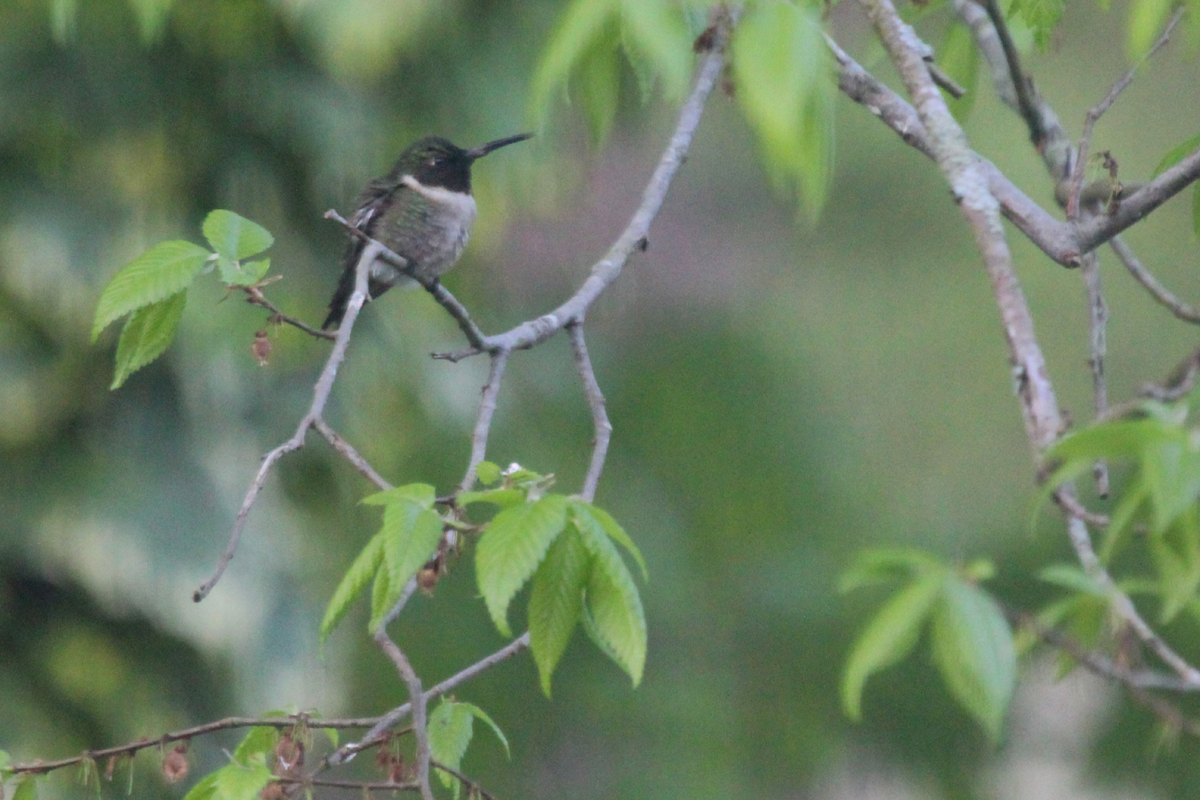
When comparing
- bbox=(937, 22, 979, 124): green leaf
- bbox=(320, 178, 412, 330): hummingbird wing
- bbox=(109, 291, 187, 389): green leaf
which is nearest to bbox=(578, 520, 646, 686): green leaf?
bbox=(109, 291, 187, 389): green leaf

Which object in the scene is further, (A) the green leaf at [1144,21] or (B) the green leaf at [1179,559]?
(A) the green leaf at [1144,21]

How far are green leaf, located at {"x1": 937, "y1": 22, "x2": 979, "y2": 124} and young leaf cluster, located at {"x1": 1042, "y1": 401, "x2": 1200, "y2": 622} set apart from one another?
4.00 ft

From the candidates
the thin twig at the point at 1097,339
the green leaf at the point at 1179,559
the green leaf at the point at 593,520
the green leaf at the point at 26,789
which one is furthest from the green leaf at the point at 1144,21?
the green leaf at the point at 26,789

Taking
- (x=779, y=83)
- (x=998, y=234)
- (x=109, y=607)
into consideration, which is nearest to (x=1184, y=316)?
(x=998, y=234)

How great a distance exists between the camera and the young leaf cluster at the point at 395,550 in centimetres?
107

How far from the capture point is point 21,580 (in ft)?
12.0

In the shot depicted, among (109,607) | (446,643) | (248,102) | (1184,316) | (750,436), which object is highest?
(248,102)

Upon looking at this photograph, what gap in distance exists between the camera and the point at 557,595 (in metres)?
1.14

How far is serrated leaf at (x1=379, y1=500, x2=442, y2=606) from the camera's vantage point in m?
1.06

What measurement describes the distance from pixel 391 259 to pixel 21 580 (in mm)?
2508

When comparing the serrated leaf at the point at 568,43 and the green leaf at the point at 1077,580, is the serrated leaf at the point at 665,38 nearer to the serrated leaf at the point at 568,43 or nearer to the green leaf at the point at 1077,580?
the serrated leaf at the point at 568,43

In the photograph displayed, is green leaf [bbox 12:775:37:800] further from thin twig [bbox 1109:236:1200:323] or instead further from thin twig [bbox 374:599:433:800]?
thin twig [bbox 1109:236:1200:323]

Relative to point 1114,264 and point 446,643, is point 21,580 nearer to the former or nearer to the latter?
point 446,643

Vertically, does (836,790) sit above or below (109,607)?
below
